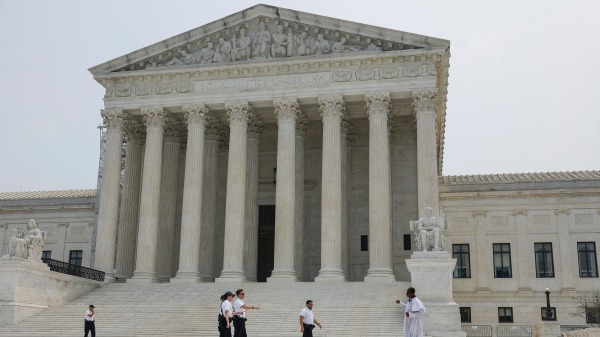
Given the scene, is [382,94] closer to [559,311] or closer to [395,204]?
[395,204]

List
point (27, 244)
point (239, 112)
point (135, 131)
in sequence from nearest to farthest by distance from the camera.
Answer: point (27, 244) < point (239, 112) < point (135, 131)

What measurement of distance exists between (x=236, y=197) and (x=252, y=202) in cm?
325

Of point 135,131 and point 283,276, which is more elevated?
point 135,131

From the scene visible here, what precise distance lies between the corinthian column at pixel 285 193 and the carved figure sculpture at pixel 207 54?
5.53 meters

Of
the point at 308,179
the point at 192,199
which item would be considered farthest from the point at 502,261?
the point at 192,199

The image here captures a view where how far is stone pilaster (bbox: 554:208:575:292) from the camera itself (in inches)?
1743

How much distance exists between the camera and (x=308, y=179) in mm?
47969

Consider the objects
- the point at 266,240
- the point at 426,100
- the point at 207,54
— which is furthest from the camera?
the point at 266,240

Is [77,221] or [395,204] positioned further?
[77,221]

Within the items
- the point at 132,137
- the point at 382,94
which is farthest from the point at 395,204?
the point at 132,137

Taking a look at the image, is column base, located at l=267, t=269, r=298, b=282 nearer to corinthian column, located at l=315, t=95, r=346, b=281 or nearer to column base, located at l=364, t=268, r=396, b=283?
corinthian column, located at l=315, t=95, r=346, b=281

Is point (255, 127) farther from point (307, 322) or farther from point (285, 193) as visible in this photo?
point (307, 322)

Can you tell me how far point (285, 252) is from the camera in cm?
4016

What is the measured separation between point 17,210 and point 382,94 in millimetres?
32253
